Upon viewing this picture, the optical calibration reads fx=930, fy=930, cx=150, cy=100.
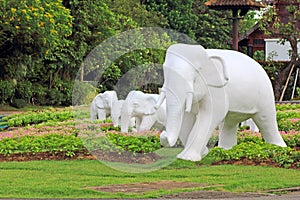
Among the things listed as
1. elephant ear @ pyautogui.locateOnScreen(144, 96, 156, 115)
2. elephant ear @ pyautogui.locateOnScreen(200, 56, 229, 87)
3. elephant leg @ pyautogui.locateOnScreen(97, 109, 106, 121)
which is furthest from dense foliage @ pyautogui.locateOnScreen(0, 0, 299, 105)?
elephant ear @ pyautogui.locateOnScreen(200, 56, 229, 87)

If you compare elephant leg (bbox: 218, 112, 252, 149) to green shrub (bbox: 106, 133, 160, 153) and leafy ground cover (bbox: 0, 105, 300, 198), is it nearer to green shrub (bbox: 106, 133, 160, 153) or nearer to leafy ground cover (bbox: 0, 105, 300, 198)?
leafy ground cover (bbox: 0, 105, 300, 198)

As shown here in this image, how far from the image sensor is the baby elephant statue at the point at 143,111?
19562mm

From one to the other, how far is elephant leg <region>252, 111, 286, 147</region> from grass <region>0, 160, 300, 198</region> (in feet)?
7.48

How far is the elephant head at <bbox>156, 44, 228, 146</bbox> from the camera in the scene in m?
13.9

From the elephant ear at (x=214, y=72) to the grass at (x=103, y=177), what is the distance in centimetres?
146

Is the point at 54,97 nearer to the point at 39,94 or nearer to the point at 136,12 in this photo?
the point at 39,94

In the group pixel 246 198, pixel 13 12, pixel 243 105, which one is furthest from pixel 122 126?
pixel 13 12

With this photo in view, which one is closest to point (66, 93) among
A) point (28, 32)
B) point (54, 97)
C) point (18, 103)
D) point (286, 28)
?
point (54, 97)

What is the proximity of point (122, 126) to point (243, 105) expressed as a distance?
14.9 feet

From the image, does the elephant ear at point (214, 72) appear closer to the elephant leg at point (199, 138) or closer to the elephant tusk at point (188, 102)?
the elephant leg at point (199, 138)

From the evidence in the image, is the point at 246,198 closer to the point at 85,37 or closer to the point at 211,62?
the point at 211,62

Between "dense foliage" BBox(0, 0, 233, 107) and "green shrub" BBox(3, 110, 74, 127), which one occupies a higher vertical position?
"dense foliage" BBox(0, 0, 233, 107)

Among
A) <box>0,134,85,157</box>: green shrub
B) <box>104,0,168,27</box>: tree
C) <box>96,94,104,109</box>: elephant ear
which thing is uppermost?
<box>104,0,168,27</box>: tree

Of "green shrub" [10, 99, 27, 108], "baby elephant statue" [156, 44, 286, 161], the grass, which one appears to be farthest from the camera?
"green shrub" [10, 99, 27, 108]
